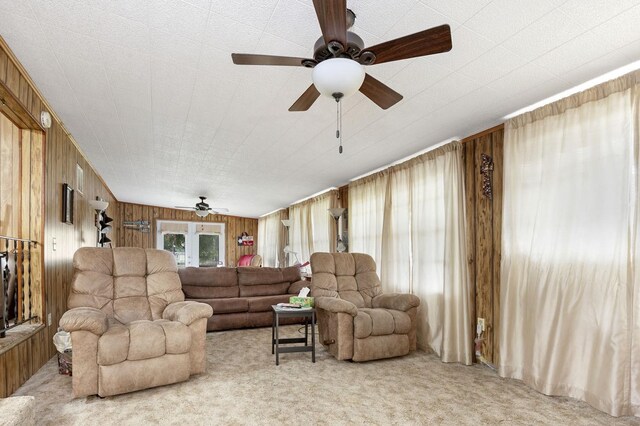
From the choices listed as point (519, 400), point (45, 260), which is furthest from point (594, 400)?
point (45, 260)

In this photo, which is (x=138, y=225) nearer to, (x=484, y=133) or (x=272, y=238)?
(x=272, y=238)

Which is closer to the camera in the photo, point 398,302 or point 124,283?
point 124,283

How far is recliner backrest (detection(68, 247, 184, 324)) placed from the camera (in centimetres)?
312

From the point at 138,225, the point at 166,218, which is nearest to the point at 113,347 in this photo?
the point at 138,225

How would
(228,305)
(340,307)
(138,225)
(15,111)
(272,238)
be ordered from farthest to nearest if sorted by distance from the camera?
(138,225) → (272,238) → (228,305) → (340,307) → (15,111)

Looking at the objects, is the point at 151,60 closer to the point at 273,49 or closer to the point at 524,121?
the point at 273,49

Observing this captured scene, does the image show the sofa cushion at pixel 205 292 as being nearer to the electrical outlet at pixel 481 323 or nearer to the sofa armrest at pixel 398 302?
Answer: the sofa armrest at pixel 398 302

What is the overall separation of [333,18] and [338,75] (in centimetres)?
23

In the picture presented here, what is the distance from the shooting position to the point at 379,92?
2.10m

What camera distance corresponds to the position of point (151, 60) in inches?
95.1

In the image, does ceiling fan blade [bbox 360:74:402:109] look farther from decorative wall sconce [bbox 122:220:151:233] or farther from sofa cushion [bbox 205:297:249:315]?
decorative wall sconce [bbox 122:220:151:233]

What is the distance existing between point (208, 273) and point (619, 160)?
4860mm

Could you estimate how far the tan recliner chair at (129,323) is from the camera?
8.28 feet

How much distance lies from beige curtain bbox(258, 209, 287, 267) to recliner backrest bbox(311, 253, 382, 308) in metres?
4.75
